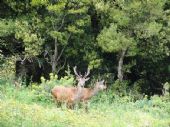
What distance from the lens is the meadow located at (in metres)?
10.6

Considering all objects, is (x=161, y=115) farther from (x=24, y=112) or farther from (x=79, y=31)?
(x=79, y=31)

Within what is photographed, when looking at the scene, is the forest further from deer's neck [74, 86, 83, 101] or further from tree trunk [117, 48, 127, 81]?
deer's neck [74, 86, 83, 101]

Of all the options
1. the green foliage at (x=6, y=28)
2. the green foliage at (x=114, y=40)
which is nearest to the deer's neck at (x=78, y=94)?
the green foliage at (x=114, y=40)

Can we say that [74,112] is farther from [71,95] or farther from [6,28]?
[6,28]

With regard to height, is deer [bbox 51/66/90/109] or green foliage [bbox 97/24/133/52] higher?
green foliage [bbox 97/24/133/52]

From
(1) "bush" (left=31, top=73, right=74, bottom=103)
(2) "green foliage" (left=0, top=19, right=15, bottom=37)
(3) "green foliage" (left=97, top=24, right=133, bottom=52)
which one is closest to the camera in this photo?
(1) "bush" (left=31, top=73, right=74, bottom=103)

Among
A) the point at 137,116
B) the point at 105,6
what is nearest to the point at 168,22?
the point at 105,6

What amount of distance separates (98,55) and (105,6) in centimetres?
279

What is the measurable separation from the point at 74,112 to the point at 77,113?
0.29 feet

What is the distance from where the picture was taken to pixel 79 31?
924 inches

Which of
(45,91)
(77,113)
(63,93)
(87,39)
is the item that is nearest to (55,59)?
(87,39)

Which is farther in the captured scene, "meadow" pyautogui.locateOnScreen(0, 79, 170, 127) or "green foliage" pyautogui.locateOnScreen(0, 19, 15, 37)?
"green foliage" pyautogui.locateOnScreen(0, 19, 15, 37)

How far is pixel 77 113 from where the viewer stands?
13.3 meters

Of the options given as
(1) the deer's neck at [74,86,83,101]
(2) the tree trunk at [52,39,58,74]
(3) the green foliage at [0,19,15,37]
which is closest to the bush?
(1) the deer's neck at [74,86,83,101]
